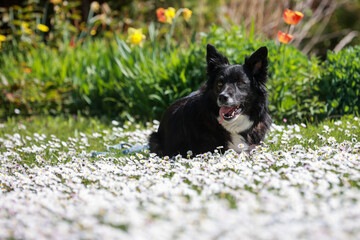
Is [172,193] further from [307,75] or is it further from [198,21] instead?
[198,21]

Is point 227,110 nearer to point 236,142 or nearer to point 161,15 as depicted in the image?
point 236,142

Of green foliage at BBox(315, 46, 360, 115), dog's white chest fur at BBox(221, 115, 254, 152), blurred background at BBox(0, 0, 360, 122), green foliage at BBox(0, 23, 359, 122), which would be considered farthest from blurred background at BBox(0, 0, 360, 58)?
dog's white chest fur at BBox(221, 115, 254, 152)

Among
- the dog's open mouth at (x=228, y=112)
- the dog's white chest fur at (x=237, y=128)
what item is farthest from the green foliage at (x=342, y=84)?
the dog's open mouth at (x=228, y=112)

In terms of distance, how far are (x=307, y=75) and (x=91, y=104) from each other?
133 inches

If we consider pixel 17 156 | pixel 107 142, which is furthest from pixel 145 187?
pixel 107 142

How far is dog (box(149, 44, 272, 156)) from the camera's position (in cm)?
411

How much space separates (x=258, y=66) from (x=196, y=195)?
1856 mm

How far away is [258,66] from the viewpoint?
4203mm

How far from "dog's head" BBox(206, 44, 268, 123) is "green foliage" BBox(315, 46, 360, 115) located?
1.76 metres

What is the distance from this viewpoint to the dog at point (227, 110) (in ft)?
13.5

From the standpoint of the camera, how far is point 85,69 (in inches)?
288

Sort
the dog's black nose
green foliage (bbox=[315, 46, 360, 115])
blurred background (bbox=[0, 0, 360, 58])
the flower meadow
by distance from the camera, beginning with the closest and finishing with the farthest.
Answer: the flower meadow < the dog's black nose < green foliage (bbox=[315, 46, 360, 115]) < blurred background (bbox=[0, 0, 360, 58])

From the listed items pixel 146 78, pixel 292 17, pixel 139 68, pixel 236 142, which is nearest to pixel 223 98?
pixel 236 142

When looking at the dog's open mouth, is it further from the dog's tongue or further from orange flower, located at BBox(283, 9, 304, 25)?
orange flower, located at BBox(283, 9, 304, 25)
